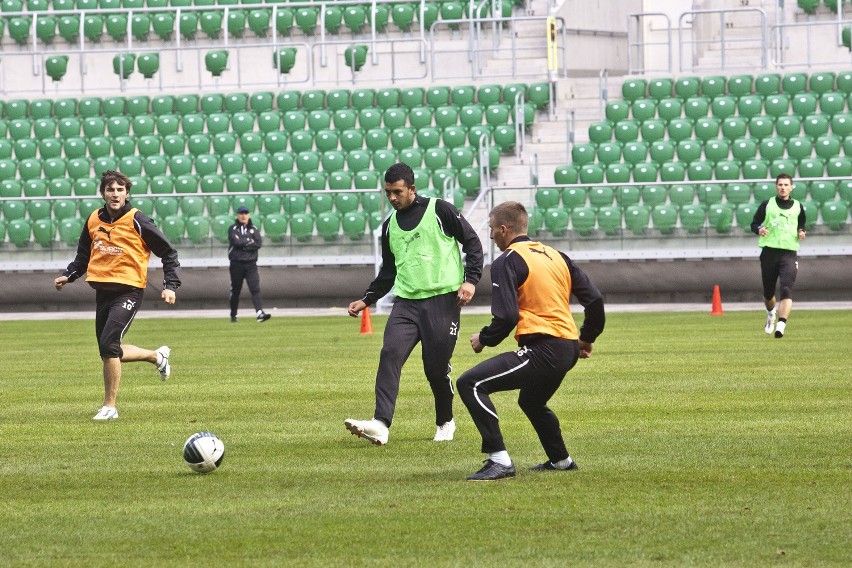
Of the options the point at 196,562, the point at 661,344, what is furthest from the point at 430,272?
the point at 661,344

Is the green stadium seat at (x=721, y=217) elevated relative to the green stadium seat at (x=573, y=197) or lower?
lower

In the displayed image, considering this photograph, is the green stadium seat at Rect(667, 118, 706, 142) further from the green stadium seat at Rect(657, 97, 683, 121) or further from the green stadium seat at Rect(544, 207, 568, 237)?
the green stadium seat at Rect(544, 207, 568, 237)

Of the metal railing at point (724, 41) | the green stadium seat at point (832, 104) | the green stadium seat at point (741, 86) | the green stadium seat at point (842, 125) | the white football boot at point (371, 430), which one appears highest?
the metal railing at point (724, 41)

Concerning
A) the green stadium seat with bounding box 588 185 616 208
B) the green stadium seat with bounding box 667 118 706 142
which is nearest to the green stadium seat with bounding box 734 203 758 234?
the green stadium seat with bounding box 588 185 616 208

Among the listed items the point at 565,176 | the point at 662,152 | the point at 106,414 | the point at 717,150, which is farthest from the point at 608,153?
the point at 106,414

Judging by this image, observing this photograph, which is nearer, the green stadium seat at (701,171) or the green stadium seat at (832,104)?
the green stadium seat at (701,171)

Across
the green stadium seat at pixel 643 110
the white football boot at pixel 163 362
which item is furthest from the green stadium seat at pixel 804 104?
the white football boot at pixel 163 362

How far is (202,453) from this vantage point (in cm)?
894

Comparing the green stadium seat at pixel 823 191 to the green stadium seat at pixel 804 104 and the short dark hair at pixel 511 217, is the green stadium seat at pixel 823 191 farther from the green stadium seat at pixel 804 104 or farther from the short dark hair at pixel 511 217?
the short dark hair at pixel 511 217

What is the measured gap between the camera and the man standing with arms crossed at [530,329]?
27.5 feet

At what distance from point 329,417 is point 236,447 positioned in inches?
69.3

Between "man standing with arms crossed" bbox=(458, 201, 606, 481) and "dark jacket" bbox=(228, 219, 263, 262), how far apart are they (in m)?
18.1

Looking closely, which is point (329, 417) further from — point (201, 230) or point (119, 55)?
point (119, 55)

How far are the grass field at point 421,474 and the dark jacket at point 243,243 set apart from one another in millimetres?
9621
